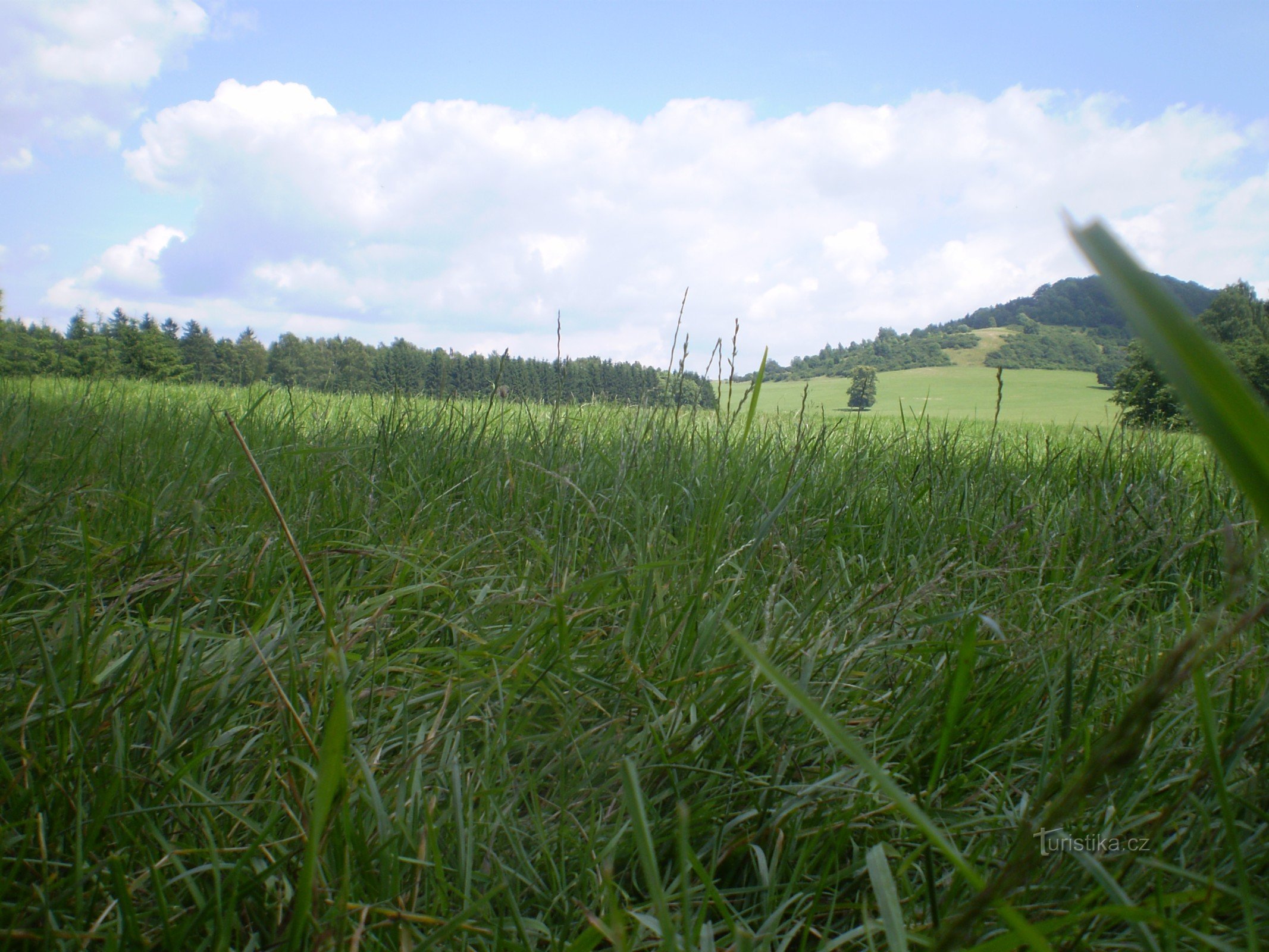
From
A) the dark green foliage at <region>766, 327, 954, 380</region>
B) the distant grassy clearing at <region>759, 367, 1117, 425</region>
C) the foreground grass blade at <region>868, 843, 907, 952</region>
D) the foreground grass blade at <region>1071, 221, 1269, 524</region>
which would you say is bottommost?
the foreground grass blade at <region>868, 843, 907, 952</region>

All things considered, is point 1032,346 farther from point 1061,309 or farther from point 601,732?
point 601,732

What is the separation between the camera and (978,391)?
34.6 metres

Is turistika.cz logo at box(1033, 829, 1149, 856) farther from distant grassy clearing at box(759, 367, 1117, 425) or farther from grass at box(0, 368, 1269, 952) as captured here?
distant grassy clearing at box(759, 367, 1117, 425)

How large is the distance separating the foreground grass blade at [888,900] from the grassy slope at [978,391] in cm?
1540

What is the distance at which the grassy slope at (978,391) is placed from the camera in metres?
24.4

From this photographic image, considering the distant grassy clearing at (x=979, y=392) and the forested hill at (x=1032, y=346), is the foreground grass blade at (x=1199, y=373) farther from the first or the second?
the forested hill at (x=1032, y=346)

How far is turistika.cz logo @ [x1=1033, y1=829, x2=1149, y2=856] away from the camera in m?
0.79

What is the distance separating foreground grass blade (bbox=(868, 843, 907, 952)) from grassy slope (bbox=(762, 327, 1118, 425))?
50.5 feet

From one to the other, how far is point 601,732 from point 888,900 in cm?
54


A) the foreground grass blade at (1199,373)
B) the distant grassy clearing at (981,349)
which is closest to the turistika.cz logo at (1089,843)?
the foreground grass blade at (1199,373)

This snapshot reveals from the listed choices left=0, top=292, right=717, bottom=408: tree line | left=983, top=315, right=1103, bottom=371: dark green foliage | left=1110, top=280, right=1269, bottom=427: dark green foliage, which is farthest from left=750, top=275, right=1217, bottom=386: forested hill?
left=0, top=292, right=717, bottom=408: tree line

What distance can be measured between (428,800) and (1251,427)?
0.98 metres

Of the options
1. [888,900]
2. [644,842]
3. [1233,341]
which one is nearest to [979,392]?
[1233,341]

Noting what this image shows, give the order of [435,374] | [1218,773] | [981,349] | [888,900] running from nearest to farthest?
[1218,773] → [888,900] → [435,374] → [981,349]
